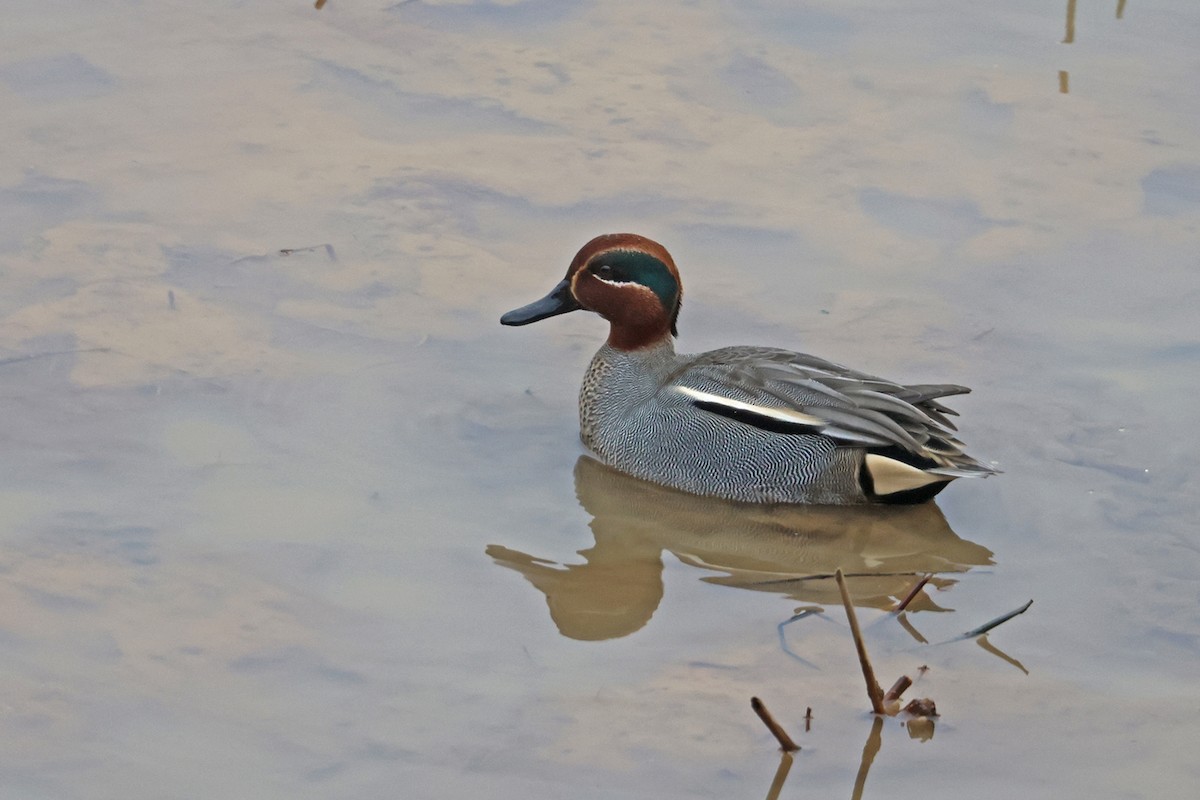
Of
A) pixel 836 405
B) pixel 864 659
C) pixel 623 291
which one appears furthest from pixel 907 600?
pixel 623 291

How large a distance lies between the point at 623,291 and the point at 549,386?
68 centimetres

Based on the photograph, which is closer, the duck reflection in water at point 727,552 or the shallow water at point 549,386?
the shallow water at point 549,386

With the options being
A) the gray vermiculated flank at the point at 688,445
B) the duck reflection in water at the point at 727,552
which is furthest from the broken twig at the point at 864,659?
the gray vermiculated flank at the point at 688,445

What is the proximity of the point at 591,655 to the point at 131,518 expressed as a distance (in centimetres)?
196

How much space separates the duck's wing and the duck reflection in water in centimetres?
34

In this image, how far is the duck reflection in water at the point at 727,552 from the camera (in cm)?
638

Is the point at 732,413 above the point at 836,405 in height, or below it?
below

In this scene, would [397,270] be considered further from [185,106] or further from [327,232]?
[185,106]

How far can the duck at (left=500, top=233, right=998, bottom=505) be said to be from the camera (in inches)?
278

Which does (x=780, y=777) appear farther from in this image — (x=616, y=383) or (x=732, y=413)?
(x=616, y=383)

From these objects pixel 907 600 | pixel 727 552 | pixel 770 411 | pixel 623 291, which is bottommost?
pixel 727 552

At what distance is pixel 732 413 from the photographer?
731cm

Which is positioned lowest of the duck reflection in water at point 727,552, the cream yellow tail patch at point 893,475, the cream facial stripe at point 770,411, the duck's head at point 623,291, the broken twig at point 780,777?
the duck reflection in water at point 727,552

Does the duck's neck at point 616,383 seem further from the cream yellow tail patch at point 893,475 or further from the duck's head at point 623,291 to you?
the cream yellow tail patch at point 893,475
